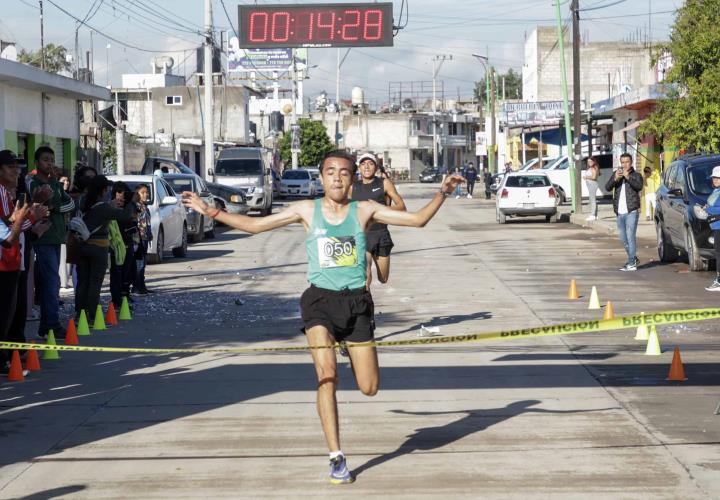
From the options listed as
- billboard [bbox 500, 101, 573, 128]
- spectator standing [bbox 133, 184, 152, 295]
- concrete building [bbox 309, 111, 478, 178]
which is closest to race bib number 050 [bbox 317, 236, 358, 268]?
spectator standing [bbox 133, 184, 152, 295]

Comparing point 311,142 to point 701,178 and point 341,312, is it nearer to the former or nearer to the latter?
point 701,178

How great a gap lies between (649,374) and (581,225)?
26.3 m

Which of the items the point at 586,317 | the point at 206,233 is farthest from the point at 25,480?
the point at 206,233

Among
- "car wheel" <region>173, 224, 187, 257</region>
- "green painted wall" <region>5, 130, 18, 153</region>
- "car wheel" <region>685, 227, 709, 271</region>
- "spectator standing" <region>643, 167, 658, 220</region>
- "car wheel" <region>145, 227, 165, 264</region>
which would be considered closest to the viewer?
"car wheel" <region>685, 227, 709, 271</region>

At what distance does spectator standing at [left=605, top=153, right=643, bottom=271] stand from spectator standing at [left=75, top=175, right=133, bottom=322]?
930 centimetres

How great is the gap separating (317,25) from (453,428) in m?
28.4

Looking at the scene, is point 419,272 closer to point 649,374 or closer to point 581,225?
point 649,374

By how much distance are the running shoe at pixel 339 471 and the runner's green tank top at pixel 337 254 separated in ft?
3.41

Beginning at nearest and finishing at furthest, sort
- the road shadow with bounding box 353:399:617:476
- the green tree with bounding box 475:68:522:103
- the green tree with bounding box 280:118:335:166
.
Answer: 1. the road shadow with bounding box 353:399:617:476
2. the green tree with bounding box 280:118:335:166
3. the green tree with bounding box 475:68:522:103

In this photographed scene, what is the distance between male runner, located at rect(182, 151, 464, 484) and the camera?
7250mm

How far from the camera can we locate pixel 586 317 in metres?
14.7

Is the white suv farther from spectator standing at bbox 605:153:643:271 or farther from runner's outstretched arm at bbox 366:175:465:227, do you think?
runner's outstretched arm at bbox 366:175:465:227

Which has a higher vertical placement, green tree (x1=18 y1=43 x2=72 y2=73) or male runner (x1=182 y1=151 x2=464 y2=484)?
green tree (x1=18 y1=43 x2=72 y2=73)

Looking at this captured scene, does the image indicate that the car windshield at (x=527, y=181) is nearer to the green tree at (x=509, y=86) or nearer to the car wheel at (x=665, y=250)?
the car wheel at (x=665, y=250)
